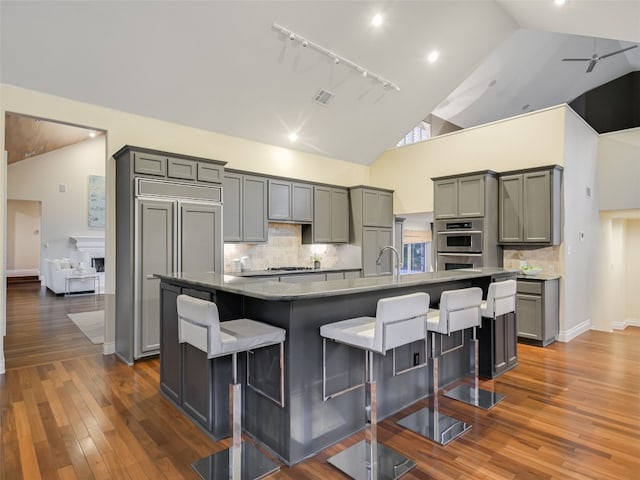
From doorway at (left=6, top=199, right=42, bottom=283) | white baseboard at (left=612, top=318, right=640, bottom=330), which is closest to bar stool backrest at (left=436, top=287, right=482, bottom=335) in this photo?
white baseboard at (left=612, top=318, right=640, bottom=330)

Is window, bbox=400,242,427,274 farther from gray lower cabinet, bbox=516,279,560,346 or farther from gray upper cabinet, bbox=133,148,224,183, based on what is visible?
gray upper cabinet, bbox=133,148,224,183

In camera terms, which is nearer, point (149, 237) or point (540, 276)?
point (149, 237)

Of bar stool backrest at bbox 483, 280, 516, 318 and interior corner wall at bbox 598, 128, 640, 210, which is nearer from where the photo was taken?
bar stool backrest at bbox 483, 280, 516, 318

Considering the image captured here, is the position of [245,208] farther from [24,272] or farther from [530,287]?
[24,272]

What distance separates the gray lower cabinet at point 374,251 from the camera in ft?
20.9

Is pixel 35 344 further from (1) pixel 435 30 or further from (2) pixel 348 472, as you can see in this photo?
(1) pixel 435 30

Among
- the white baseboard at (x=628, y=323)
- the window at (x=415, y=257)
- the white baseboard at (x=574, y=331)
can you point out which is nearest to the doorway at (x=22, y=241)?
the window at (x=415, y=257)

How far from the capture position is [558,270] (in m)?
4.94

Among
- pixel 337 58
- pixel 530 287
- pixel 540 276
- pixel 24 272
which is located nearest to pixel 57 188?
pixel 24 272

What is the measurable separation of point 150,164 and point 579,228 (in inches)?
235

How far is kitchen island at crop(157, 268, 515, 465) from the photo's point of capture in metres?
2.13

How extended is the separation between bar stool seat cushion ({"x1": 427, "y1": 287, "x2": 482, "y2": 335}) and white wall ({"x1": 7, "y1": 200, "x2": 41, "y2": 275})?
13.1 meters

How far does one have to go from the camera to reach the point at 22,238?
11.4 m

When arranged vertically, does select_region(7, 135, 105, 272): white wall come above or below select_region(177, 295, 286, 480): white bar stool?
above
